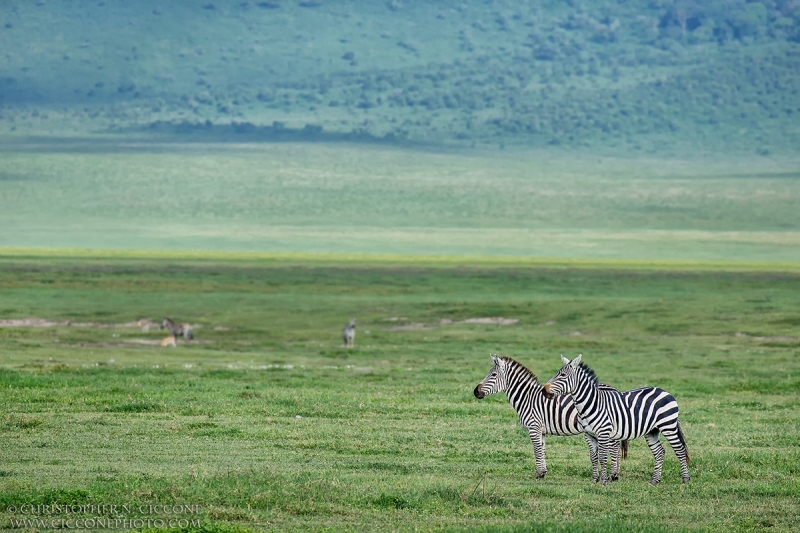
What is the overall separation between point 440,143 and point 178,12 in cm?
6645

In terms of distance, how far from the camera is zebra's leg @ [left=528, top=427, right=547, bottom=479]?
46.1 feet

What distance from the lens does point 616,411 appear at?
13.7 meters

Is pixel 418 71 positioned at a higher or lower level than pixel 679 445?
higher

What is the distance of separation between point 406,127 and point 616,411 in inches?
5655

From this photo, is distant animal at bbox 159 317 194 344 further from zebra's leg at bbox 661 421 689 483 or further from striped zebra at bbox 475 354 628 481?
zebra's leg at bbox 661 421 689 483

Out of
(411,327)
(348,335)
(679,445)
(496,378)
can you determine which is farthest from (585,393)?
(411,327)

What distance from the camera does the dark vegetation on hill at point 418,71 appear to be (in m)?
155

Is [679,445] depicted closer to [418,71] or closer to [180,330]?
[180,330]

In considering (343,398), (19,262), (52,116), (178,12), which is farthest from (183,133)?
(343,398)

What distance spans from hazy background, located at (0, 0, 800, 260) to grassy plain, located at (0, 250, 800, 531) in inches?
2690

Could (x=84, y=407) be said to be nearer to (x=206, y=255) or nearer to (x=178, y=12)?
(x=206, y=255)

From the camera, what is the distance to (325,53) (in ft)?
602

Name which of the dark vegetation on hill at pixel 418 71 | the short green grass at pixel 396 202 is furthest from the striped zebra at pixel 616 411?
the dark vegetation on hill at pixel 418 71

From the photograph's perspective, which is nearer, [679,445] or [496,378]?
[679,445]
